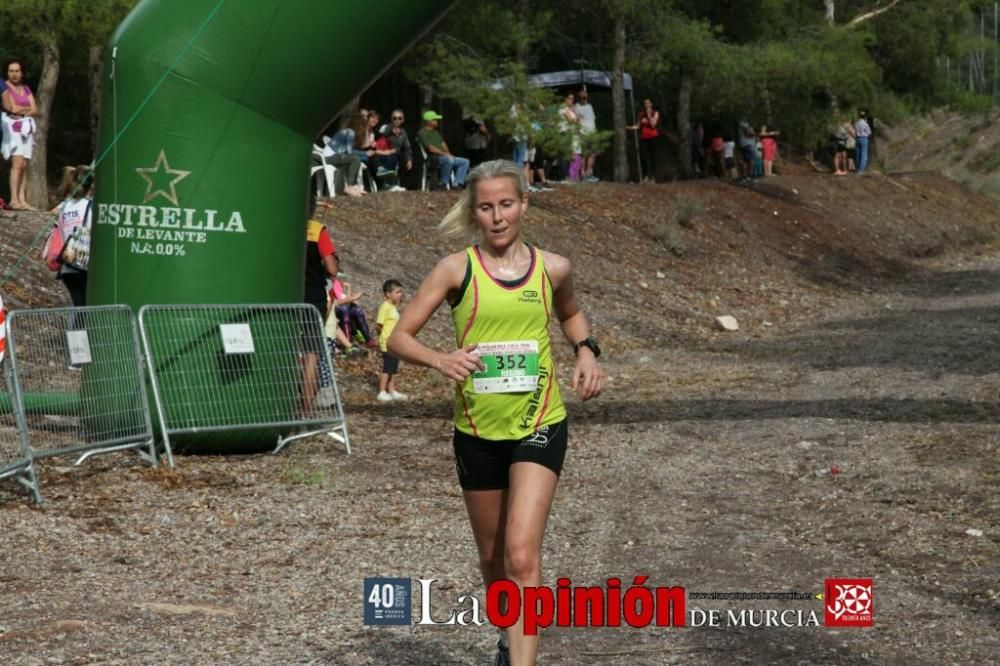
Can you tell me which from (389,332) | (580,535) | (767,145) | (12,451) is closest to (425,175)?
(389,332)

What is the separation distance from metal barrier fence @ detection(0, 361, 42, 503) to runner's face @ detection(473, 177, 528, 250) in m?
4.51

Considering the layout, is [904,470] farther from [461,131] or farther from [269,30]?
[461,131]

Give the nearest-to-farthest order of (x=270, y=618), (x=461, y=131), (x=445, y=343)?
(x=270, y=618) < (x=445, y=343) < (x=461, y=131)

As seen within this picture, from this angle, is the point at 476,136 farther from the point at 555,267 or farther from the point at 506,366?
the point at 506,366

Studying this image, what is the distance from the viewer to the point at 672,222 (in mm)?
29828

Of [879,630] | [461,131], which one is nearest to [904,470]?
[879,630]

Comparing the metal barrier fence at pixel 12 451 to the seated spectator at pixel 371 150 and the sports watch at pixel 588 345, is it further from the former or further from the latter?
the seated spectator at pixel 371 150

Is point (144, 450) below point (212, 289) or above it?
below

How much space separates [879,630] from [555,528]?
2632mm

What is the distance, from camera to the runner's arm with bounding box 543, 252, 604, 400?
6.02 meters

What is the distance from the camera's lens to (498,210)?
596 centimetres

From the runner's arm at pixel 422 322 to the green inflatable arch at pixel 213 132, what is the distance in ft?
18.5

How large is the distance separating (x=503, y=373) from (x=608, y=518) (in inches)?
147

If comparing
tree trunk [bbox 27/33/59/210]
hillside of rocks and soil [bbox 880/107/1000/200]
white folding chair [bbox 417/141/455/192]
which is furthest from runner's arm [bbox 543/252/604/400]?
hillside of rocks and soil [bbox 880/107/1000/200]
